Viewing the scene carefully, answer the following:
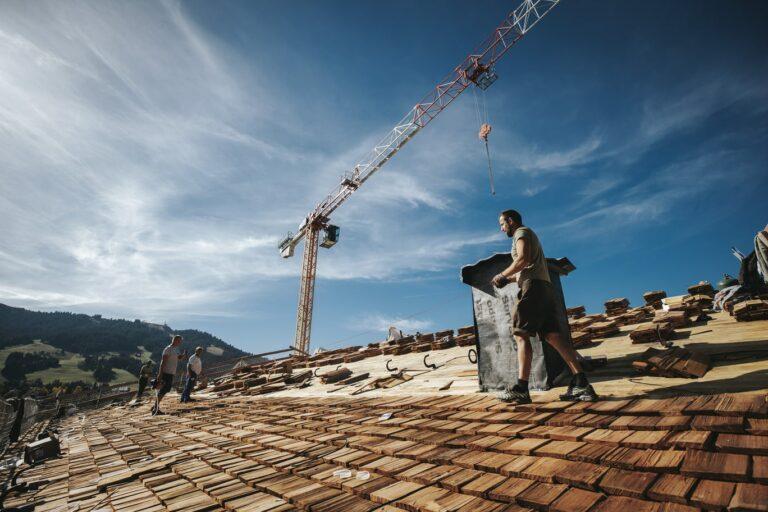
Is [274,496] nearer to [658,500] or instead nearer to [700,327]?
[658,500]

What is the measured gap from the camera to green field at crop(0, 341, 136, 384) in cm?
8006

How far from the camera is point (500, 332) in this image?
3.69 m

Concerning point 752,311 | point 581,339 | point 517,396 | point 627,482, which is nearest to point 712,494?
point 627,482

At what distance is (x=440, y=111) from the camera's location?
132ft

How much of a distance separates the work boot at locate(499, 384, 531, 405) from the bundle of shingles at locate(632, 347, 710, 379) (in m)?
1.11

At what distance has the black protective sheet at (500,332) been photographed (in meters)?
3.40

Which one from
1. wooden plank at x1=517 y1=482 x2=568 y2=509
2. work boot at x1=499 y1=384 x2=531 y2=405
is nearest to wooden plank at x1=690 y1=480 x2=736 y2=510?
wooden plank at x1=517 y1=482 x2=568 y2=509

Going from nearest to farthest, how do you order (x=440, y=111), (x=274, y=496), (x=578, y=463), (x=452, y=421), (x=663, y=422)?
(x=578, y=463)
(x=663, y=422)
(x=274, y=496)
(x=452, y=421)
(x=440, y=111)

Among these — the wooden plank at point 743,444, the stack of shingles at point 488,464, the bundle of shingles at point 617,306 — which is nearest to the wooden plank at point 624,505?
the stack of shingles at point 488,464

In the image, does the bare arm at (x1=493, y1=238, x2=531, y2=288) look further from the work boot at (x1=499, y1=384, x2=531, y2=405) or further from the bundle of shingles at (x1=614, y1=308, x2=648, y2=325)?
the bundle of shingles at (x1=614, y1=308, x2=648, y2=325)

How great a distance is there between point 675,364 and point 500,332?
1.46 m

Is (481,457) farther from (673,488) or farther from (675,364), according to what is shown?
(675,364)

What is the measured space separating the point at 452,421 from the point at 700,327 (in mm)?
4808

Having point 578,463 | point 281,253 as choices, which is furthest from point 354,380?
point 281,253
